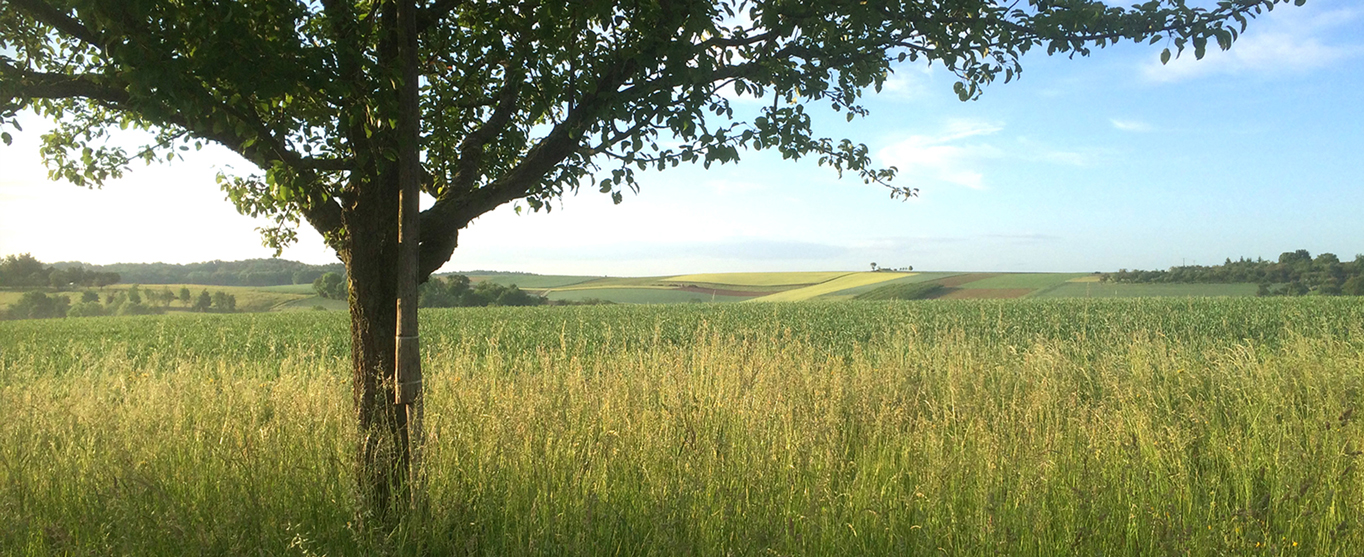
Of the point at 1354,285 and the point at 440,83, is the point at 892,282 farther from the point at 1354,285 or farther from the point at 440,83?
the point at 440,83

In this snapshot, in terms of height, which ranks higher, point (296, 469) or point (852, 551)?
point (296, 469)

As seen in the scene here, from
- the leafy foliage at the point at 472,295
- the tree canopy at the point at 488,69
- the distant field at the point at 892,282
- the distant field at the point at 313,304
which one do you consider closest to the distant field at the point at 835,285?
the distant field at the point at 892,282

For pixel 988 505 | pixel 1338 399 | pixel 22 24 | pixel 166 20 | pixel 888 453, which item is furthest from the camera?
pixel 1338 399

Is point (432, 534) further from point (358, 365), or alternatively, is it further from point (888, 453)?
point (888, 453)

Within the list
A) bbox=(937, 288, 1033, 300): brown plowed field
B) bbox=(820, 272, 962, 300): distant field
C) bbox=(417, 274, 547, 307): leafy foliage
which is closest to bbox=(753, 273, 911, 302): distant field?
bbox=(820, 272, 962, 300): distant field

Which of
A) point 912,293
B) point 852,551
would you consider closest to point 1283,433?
point 852,551

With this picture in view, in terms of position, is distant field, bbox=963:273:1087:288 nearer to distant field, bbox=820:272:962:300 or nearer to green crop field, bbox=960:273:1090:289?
green crop field, bbox=960:273:1090:289

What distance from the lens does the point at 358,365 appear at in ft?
13.6

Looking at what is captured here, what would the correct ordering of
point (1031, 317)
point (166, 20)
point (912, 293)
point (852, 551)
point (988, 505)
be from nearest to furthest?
point (166, 20) < point (988, 505) < point (852, 551) < point (1031, 317) < point (912, 293)

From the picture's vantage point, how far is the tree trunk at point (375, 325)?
4.01 meters

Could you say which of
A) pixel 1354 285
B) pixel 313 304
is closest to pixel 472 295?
pixel 313 304

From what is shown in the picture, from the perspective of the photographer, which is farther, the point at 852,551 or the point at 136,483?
the point at 136,483

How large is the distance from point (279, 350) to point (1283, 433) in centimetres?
2009

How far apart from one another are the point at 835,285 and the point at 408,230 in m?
46.5
